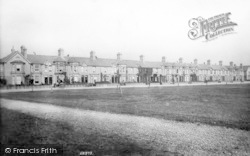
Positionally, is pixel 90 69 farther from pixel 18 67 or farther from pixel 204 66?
pixel 204 66

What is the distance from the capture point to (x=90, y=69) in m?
45.1

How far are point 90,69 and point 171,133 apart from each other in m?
40.0

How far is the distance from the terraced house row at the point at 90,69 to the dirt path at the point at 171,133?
76.7ft

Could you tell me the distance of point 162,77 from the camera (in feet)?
186

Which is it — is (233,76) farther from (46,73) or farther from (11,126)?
(11,126)

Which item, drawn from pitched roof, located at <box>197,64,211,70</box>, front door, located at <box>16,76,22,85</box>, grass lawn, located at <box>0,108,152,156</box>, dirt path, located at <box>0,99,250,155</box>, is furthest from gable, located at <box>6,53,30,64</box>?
pitched roof, located at <box>197,64,211,70</box>

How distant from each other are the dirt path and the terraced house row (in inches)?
920

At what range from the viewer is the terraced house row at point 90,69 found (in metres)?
35.7

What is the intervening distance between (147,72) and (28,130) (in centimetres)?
4745

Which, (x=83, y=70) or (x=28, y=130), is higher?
(x=83, y=70)

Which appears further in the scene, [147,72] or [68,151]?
[147,72]

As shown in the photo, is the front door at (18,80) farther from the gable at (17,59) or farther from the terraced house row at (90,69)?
the gable at (17,59)

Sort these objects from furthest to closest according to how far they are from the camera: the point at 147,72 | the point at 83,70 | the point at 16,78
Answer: the point at 147,72 < the point at 83,70 < the point at 16,78

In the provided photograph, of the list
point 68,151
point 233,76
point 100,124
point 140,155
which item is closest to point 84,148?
point 68,151
